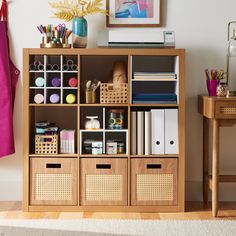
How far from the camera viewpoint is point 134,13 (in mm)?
4258

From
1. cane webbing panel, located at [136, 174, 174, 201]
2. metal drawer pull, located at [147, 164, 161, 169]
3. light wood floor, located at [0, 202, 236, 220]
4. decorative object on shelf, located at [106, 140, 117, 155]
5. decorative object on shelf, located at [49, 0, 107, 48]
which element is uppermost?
decorative object on shelf, located at [49, 0, 107, 48]

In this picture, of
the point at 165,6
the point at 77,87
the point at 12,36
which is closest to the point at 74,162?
the point at 77,87

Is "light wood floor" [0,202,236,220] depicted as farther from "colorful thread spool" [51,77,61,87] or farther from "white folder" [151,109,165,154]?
"colorful thread spool" [51,77,61,87]

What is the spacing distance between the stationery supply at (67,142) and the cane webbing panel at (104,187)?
0.75 feet

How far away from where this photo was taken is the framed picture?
4250mm

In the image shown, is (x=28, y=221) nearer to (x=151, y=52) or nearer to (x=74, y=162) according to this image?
(x=74, y=162)

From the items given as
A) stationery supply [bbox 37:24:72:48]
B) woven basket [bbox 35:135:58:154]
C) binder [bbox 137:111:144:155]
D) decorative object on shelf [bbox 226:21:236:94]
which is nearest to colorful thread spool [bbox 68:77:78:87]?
stationery supply [bbox 37:24:72:48]

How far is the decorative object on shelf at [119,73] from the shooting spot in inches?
157

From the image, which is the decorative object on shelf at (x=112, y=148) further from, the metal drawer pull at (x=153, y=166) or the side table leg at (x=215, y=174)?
the side table leg at (x=215, y=174)

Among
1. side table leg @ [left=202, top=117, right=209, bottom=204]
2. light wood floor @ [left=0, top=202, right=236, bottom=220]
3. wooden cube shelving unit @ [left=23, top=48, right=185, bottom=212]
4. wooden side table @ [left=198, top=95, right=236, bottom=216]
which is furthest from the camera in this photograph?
side table leg @ [left=202, top=117, right=209, bottom=204]

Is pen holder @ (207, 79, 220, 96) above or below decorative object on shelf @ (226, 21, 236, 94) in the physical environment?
below

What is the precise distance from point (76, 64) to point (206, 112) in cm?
99

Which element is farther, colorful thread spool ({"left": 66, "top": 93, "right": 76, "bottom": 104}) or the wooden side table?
colorful thread spool ({"left": 66, "top": 93, "right": 76, "bottom": 104})

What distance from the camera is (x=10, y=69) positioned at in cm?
→ 427
